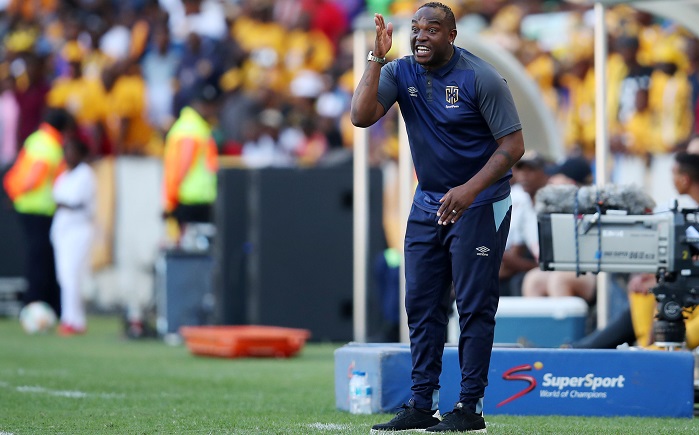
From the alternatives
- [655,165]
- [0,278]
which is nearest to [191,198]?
[0,278]

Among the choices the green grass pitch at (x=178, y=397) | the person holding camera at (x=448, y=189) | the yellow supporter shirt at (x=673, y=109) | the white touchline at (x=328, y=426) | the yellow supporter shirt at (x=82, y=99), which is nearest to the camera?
the person holding camera at (x=448, y=189)

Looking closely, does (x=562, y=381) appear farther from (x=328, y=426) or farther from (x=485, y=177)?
(x=485, y=177)

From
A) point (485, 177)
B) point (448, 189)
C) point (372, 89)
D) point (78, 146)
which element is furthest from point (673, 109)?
point (372, 89)

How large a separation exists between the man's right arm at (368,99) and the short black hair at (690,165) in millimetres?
3308

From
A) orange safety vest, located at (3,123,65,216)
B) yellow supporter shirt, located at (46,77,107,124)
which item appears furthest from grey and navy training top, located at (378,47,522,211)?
yellow supporter shirt, located at (46,77,107,124)

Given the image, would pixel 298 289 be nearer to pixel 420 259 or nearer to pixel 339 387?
pixel 339 387

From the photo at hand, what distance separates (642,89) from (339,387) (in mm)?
9451

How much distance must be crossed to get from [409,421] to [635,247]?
77.7 inches

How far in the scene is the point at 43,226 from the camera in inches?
676

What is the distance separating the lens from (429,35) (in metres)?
6.49

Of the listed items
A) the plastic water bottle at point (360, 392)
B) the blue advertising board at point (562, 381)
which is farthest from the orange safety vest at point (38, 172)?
the plastic water bottle at point (360, 392)

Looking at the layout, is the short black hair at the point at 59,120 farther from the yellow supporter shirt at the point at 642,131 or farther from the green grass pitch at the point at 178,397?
the yellow supporter shirt at the point at 642,131

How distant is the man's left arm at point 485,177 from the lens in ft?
21.2

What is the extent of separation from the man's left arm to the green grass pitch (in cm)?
110
